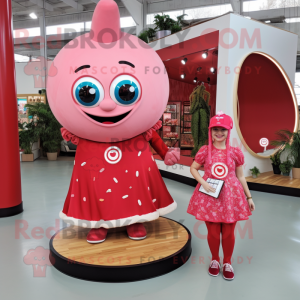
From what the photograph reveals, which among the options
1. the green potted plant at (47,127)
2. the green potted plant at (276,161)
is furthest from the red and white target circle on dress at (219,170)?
the green potted plant at (47,127)

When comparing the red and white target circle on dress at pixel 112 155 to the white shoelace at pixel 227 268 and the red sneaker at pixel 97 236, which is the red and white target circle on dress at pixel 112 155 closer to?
the red sneaker at pixel 97 236

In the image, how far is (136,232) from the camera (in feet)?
9.34

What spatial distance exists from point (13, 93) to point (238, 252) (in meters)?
3.34

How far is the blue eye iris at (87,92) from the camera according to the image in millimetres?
2391

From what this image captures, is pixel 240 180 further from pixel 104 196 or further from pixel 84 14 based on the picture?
pixel 84 14

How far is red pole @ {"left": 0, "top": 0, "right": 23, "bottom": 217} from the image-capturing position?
387 cm

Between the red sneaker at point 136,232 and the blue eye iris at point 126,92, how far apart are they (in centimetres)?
118

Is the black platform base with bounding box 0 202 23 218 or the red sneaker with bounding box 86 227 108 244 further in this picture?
the black platform base with bounding box 0 202 23 218

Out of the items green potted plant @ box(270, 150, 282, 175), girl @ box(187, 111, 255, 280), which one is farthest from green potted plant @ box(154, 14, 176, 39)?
girl @ box(187, 111, 255, 280)

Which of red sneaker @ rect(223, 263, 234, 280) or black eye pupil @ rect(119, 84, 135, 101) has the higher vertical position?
black eye pupil @ rect(119, 84, 135, 101)

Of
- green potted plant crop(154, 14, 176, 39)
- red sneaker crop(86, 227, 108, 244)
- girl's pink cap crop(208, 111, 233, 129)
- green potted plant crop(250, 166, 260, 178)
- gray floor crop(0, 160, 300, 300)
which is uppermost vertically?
green potted plant crop(154, 14, 176, 39)

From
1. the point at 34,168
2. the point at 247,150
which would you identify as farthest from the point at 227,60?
the point at 34,168

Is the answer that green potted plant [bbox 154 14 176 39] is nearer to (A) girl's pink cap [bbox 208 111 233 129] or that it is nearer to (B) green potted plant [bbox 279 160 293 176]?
(B) green potted plant [bbox 279 160 293 176]

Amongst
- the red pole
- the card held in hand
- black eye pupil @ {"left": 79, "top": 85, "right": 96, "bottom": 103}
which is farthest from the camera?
the red pole
